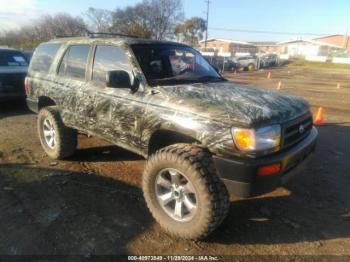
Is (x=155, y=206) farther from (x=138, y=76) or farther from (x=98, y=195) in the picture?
(x=138, y=76)

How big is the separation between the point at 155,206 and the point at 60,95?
8.19ft

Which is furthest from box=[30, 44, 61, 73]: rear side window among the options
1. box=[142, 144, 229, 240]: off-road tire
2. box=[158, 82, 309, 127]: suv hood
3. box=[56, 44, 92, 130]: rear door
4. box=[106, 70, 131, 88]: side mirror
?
box=[142, 144, 229, 240]: off-road tire

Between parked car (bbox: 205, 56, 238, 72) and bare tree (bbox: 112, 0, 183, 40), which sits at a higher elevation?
bare tree (bbox: 112, 0, 183, 40)

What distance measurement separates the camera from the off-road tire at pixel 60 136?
15.9 ft

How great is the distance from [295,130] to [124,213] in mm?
2108

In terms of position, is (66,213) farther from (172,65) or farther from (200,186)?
(172,65)

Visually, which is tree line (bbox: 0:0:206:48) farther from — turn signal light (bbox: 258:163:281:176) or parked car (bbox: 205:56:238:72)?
turn signal light (bbox: 258:163:281:176)

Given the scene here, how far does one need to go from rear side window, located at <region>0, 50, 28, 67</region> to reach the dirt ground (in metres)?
5.00

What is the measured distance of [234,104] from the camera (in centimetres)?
301

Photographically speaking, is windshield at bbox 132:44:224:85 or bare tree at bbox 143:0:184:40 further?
bare tree at bbox 143:0:184:40

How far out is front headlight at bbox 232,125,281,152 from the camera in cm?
273

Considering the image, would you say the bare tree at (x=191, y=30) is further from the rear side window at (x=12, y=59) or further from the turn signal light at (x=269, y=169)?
the turn signal light at (x=269, y=169)

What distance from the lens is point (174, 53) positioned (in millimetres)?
4285

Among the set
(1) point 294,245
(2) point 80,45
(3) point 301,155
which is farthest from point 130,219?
(2) point 80,45
